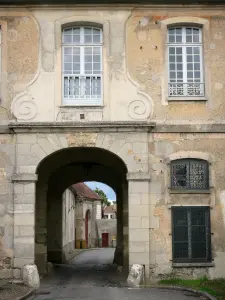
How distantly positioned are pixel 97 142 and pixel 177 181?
100 inches

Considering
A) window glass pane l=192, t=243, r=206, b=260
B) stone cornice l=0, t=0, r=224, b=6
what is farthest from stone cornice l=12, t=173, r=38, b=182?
stone cornice l=0, t=0, r=224, b=6

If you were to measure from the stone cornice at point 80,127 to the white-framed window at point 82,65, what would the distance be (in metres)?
0.78

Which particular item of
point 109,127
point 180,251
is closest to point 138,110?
point 109,127

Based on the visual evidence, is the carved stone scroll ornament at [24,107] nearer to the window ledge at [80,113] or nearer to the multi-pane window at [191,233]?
the window ledge at [80,113]

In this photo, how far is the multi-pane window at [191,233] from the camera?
624 inches

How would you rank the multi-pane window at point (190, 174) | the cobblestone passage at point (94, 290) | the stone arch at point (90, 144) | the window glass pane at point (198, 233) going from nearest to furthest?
the cobblestone passage at point (94, 290) < the window glass pane at point (198, 233) < the stone arch at point (90, 144) < the multi-pane window at point (190, 174)

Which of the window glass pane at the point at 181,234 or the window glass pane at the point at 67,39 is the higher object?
the window glass pane at the point at 67,39

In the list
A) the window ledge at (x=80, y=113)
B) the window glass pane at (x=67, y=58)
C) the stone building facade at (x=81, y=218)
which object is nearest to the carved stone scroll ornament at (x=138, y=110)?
the window ledge at (x=80, y=113)

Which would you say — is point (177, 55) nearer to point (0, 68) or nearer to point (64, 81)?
point (64, 81)

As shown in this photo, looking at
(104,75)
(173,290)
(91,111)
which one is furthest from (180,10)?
(173,290)

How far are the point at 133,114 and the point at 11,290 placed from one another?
594 centimetres

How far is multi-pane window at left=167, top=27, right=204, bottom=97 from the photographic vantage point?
54.4 ft

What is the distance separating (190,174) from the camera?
16.2 m

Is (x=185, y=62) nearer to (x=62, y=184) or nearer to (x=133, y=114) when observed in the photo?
(x=133, y=114)
